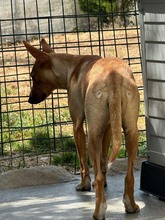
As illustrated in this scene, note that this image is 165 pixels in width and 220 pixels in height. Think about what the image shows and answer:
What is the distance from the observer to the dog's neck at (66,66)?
7453mm

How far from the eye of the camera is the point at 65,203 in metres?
7.20

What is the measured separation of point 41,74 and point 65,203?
1.32m

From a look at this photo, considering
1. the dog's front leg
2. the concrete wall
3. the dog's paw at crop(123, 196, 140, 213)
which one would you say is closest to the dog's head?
the dog's front leg

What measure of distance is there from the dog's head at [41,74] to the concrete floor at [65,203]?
90cm

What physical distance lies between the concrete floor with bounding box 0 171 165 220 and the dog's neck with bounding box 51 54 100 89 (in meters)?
1.01

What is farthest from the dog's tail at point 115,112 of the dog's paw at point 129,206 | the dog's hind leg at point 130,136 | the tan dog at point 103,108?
the dog's paw at point 129,206

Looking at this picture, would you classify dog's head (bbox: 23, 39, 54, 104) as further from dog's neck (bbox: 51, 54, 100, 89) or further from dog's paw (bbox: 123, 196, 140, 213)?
dog's paw (bbox: 123, 196, 140, 213)

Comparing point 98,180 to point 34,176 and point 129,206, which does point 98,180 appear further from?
point 34,176

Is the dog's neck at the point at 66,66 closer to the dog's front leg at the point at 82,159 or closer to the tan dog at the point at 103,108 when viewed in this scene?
the tan dog at the point at 103,108

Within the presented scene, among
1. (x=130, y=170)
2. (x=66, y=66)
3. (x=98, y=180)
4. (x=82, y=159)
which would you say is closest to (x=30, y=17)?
(x=66, y=66)

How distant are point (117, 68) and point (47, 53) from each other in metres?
1.26

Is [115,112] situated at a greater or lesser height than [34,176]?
greater

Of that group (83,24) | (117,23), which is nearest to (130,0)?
(117,23)

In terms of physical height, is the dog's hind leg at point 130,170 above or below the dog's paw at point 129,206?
above
